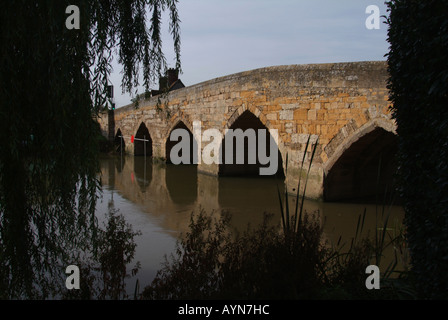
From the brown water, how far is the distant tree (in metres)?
1.01

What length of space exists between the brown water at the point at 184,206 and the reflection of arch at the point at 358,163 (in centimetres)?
50

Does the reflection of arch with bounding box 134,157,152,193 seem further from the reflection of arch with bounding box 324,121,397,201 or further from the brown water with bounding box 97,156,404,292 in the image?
the reflection of arch with bounding box 324,121,397,201

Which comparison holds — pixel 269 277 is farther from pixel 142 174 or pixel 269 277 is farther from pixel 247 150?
pixel 142 174

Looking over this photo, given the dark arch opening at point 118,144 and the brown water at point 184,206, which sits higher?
the dark arch opening at point 118,144

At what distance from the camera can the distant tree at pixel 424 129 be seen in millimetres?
2258

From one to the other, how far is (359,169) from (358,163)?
8.6 inches

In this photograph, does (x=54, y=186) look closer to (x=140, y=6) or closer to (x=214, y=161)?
(x=140, y=6)

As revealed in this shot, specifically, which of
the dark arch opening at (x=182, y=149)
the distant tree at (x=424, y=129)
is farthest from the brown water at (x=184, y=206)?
the dark arch opening at (x=182, y=149)

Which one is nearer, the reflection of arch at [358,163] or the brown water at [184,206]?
the brown water at [184,206]

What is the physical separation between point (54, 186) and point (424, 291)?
2.38 m

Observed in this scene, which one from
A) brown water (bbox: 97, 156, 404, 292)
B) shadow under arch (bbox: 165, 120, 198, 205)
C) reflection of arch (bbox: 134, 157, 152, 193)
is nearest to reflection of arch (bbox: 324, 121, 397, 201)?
brown water (bbox: 97, 156, 404, 292)

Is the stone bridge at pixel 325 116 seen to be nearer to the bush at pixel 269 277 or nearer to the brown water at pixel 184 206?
the brown water at pixel 184 206

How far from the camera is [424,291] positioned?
2.51 metres

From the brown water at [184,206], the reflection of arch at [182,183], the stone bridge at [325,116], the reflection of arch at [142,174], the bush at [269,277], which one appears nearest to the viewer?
the bush at [269,277]
